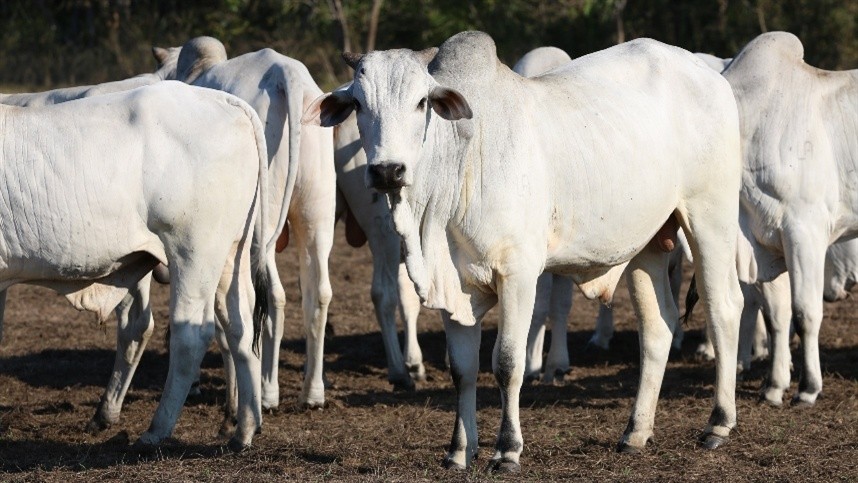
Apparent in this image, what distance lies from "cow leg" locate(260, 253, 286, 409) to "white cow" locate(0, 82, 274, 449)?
1.17m

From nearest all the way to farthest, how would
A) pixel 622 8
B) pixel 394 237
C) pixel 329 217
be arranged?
1. pixel 329 217
2. pixel 394 237
3. pixel 622 8

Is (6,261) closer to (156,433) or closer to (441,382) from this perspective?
(156,433)

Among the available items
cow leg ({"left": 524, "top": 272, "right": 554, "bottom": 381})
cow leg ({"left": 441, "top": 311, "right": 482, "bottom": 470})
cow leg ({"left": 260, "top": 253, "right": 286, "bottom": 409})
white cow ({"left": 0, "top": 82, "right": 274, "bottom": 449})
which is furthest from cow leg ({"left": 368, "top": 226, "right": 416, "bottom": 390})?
cow leg ({"left": 441, "top": 311, "right": 482, "bottom": 470})

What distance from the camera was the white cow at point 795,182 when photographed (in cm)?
765

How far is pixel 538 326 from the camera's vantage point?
333 inches

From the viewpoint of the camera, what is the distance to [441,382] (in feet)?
28.3

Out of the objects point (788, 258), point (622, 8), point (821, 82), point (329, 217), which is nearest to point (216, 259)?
point (329, 217)

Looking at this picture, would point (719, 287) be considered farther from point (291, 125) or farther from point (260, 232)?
point (291, 125)

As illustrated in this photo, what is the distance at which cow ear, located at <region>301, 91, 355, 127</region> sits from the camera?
544 cm

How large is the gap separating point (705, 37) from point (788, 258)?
1217cm

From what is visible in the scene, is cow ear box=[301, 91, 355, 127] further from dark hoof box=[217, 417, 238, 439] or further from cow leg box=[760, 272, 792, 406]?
cow leg box=[760, 272, 792, 406]

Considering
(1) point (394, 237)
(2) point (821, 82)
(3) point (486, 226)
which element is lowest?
(1) point (394, 237)

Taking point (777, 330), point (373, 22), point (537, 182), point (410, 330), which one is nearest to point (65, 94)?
point (410, 330)

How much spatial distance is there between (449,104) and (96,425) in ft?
9.66
